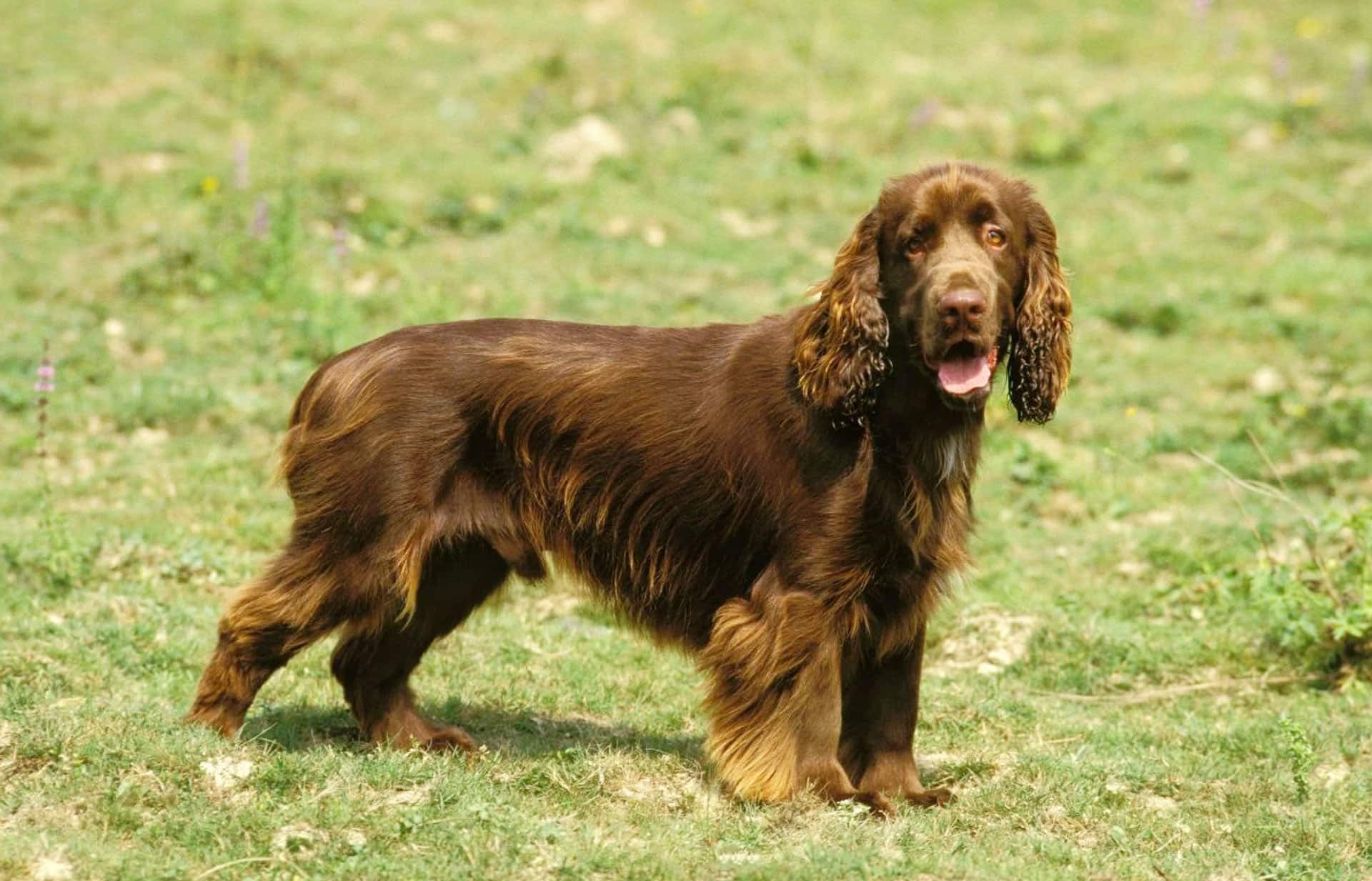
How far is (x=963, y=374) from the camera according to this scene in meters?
4.75

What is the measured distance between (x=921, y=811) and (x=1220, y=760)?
49.1 inches

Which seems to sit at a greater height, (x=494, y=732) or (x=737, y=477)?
(x=737, y=477)

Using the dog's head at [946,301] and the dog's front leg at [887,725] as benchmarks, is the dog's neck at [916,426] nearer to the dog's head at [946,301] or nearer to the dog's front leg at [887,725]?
the dog's head at [946,301]

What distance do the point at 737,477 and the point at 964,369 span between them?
2.66ft

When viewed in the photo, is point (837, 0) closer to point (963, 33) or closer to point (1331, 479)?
point (963, 33)

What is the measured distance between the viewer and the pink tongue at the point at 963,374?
4.73m

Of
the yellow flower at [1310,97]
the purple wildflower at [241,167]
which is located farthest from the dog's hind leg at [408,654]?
the yellow flower at [1310,97]

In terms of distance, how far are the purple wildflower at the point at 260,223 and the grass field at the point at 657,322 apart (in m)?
0.15

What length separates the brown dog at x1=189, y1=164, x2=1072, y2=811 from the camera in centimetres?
495

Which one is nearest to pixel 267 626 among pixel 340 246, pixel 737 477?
pixel 737 477

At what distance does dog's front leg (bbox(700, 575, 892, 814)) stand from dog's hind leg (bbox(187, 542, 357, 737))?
1.22 metres

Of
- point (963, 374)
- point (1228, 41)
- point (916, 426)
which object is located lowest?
point (916, 426)

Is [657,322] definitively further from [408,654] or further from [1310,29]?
[1310,29]

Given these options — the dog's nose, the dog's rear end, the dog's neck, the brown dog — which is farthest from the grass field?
the dog's nose
